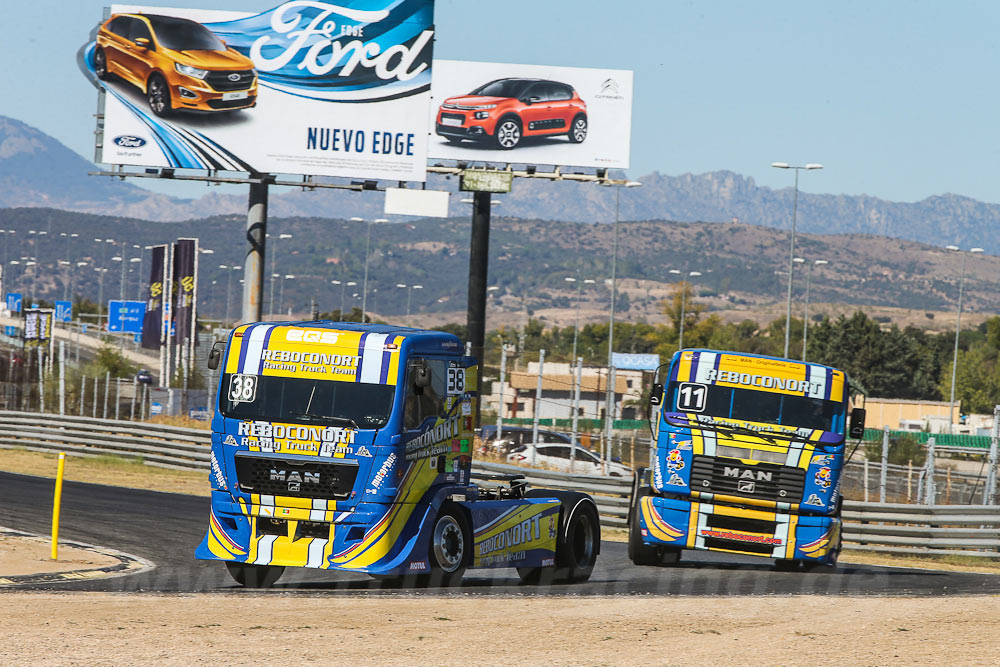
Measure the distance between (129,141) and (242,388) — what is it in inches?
966

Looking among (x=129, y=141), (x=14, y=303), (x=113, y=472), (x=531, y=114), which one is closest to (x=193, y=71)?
(x=129, y=141)

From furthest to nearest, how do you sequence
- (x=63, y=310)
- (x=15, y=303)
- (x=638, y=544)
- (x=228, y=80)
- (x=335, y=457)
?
(x=15, y=303)
(x=63, y=310)
(x=228, y=80)
(x=638, y=544)
(x=335, y=457)

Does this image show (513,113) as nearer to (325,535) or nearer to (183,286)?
(183,286)

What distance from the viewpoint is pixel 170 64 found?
36.7m

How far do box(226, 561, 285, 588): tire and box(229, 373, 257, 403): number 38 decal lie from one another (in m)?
1.80

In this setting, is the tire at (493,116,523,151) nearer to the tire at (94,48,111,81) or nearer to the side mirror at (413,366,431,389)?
the tire at (94,48,111,81)

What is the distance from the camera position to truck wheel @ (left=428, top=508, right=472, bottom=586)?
1393 centimetres

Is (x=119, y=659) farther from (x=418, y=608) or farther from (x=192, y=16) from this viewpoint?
(x=192, y=16)

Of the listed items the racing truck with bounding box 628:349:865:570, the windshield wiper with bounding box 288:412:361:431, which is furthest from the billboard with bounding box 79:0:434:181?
the windshield wiper with bounding box 288:412:361:431

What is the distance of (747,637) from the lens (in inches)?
Answer: 428

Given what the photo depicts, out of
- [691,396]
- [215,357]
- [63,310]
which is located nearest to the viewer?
[215,357]

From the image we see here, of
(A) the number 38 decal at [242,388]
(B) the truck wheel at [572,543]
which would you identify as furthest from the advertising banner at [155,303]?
(A) the number 38 decal at [242,388]

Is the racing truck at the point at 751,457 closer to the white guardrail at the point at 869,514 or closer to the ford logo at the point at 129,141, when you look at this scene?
the white guardrail at the point at 869,514

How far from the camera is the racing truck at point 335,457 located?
43.8ft
